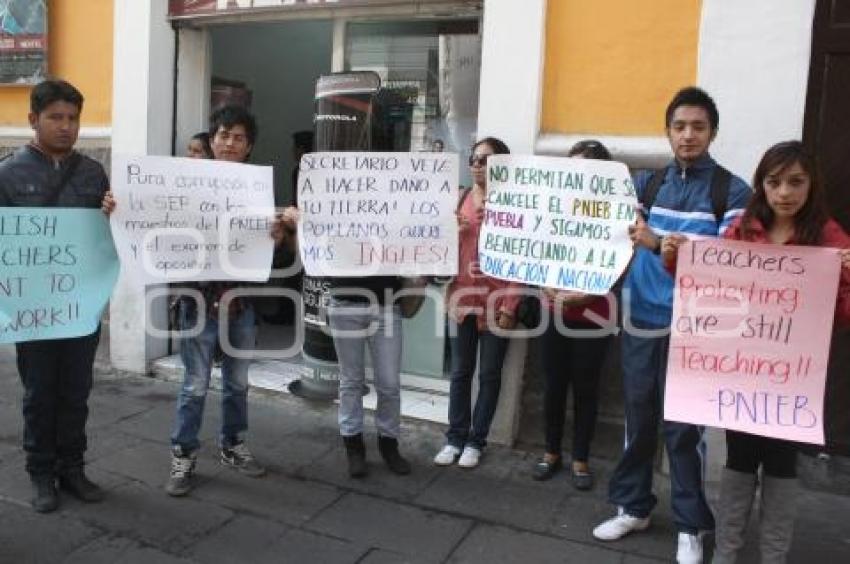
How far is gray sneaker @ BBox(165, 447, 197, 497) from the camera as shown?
3906 mm

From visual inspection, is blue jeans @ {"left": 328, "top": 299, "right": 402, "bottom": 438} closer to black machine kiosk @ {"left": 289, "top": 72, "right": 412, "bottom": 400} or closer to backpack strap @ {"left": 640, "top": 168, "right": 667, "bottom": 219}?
black machine kiosk @ {"left": 289, "top": 72, "right": 412, "bottom": 400}

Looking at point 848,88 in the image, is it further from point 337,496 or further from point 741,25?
point 337,496

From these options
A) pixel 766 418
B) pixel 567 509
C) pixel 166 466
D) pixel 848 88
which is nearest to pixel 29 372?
pixel 166 466

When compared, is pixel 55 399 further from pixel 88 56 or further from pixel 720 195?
pixel 88 56

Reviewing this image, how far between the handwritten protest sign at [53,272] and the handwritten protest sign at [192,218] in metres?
0.14

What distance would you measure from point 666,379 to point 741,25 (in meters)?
1.91

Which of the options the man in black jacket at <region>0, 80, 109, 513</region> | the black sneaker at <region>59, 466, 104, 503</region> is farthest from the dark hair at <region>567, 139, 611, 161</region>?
the black sneaker at <region>59, 466, 104, 503</region>

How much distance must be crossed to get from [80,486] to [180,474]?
0.46 meters

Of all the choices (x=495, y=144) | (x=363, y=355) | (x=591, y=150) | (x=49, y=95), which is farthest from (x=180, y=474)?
(x=591, y=150)

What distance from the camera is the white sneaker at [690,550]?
3.32m

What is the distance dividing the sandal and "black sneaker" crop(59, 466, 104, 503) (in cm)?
222

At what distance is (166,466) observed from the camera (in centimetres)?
429

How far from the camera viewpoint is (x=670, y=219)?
3270 mm

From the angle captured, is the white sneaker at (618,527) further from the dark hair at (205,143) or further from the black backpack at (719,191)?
the dark hair at (205,143)
